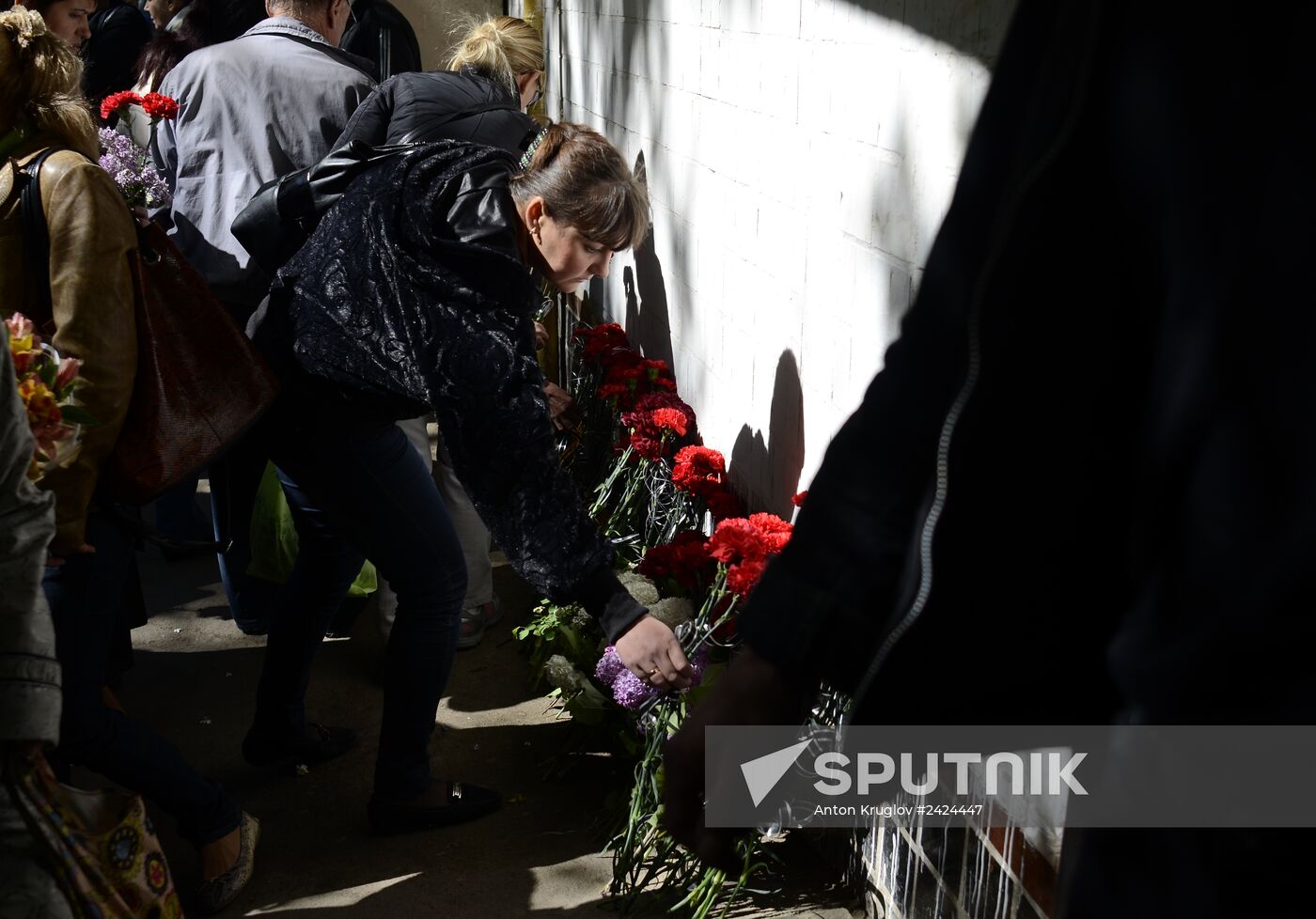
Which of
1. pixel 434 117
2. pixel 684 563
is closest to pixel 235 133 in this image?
pixel 434 117

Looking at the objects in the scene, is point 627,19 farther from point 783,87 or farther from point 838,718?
point 838,718

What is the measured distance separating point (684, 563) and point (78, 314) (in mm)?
1534

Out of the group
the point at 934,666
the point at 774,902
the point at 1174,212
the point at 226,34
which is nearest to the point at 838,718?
the point at 774,902

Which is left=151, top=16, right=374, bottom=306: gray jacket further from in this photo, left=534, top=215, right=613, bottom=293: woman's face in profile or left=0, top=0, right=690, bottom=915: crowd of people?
left=534, top=215, right=613, bottom=293: woman's face in profile

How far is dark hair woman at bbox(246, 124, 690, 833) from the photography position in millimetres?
2520

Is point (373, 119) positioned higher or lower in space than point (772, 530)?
higher

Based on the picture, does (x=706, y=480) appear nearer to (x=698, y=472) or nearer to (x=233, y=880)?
(x=698, y=472)

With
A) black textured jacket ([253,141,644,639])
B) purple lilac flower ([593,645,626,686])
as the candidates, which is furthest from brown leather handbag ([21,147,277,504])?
purple lilac flower ([593,645,626,686])

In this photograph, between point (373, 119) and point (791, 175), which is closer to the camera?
point (791, 175)

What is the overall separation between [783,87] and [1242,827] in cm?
258

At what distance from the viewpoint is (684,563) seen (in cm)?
314

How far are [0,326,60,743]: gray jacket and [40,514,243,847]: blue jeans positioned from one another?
0.91 meters

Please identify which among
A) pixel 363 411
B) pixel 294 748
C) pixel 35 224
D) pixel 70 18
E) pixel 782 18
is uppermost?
pixel 782 18

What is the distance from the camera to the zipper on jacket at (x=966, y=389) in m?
0.85
